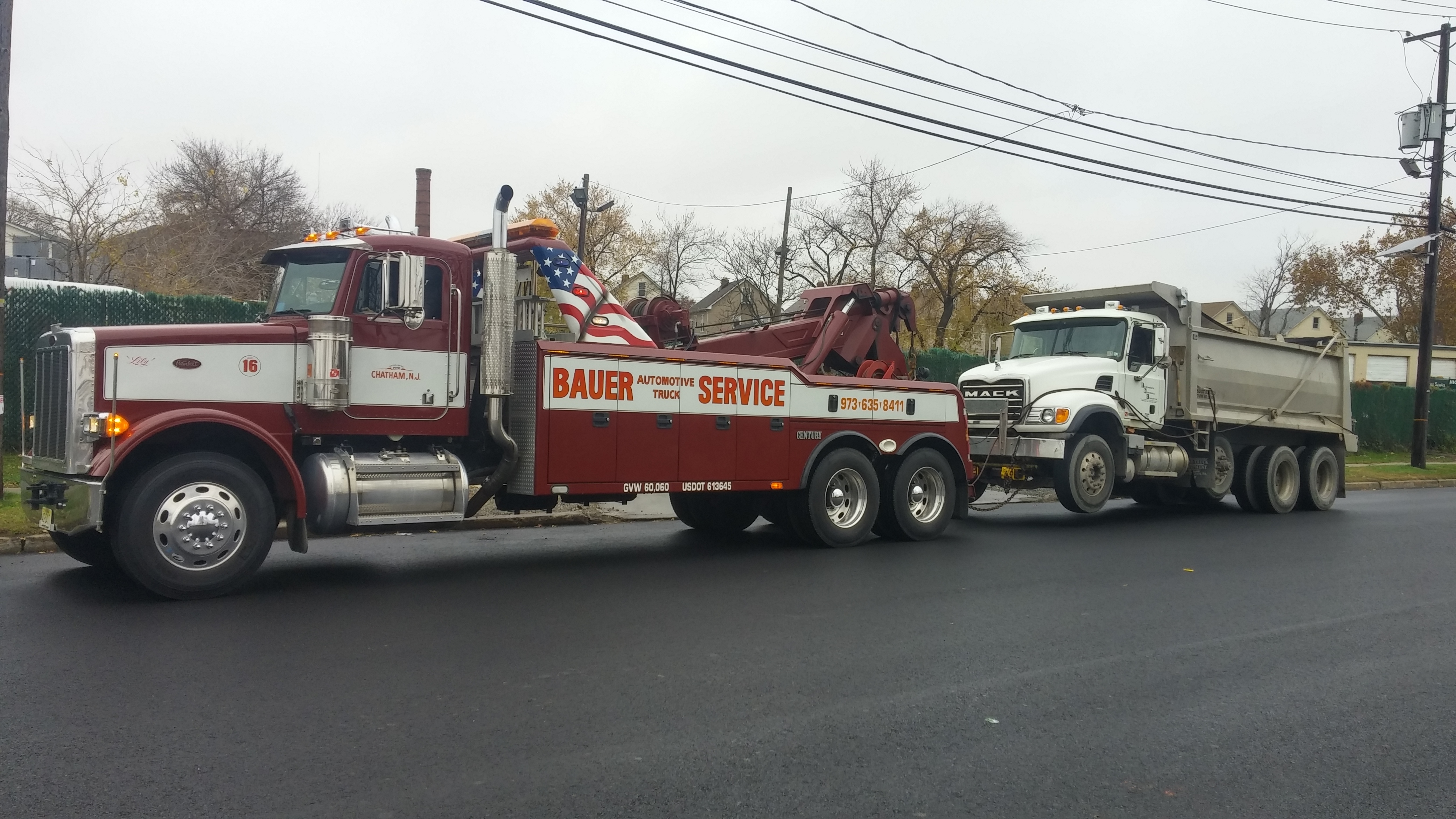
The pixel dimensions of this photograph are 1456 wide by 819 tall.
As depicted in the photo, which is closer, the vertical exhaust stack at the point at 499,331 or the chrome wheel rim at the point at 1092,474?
the vertical exhaust stack at the point at 499,331

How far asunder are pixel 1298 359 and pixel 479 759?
16209 millimetres

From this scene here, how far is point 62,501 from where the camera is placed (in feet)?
24.3

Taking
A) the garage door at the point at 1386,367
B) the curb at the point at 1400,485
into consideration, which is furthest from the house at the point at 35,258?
the garage door at the point at 1386,367

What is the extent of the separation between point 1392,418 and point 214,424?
113ft

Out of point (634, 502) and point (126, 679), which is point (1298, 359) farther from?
point (126, 679)

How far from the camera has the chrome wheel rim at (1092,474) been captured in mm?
13438

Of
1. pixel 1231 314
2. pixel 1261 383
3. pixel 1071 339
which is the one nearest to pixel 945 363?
pixel 1261 383

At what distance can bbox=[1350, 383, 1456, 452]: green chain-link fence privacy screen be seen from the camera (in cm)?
3212

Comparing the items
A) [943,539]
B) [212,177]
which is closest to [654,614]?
[943,539]

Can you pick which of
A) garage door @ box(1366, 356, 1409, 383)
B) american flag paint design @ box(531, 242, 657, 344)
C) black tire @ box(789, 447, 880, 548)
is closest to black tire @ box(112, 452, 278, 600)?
american flag paint design @ box(531, 242, 657, 344)

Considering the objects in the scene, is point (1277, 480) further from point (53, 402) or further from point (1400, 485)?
point (53, 402)

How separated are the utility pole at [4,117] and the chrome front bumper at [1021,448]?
1096 cm

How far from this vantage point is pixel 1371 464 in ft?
88.3

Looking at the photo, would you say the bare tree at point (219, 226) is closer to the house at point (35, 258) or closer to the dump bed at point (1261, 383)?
the house at point (35, 258)
